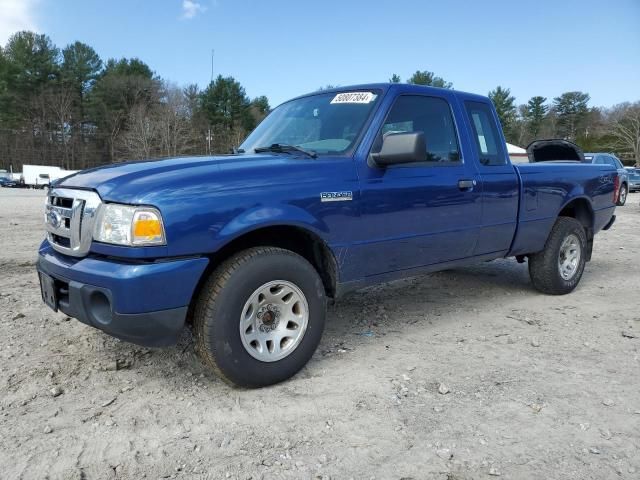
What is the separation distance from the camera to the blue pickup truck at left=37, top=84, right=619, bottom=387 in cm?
264

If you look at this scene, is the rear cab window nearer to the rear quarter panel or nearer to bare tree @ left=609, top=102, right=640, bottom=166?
the rear quarter panel

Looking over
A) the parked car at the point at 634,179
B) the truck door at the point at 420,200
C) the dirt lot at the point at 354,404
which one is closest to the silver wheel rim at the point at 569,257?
the dirt lot at the point at 354,404

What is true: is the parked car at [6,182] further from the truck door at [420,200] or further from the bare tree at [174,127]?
the truck door at [420,200]

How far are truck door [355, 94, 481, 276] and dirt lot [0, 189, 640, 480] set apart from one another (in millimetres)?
724

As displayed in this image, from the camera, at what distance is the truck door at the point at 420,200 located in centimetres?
345

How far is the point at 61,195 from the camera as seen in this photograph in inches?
119

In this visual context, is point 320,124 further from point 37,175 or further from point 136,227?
point 37,175

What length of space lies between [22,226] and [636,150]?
73016 millimetres

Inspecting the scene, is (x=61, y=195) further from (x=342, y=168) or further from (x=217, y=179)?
(x=342, y=168)

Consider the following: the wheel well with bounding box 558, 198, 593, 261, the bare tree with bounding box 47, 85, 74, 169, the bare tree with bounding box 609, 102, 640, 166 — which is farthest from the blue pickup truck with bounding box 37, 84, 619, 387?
the bare tree with bounding box 609, 102, 640, 166

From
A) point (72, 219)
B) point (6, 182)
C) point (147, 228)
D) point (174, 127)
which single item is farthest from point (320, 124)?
point (6, 182)

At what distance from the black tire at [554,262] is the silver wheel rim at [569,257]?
0.02 m

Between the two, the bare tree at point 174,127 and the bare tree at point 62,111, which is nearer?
the bare tree at point 174,127

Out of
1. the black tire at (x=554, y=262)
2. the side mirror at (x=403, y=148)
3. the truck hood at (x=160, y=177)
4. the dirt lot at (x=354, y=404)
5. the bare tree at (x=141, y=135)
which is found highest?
the bare tree at (x=141, y=135)
